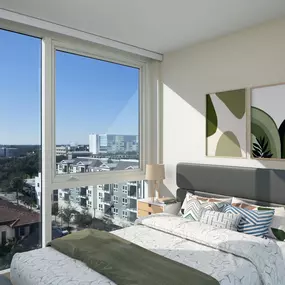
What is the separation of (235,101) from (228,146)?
0.55 metres

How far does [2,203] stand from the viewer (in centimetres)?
337

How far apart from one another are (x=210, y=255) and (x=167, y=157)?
87.7 inches

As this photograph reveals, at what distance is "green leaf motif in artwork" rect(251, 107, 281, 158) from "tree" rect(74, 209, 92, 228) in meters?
2.25

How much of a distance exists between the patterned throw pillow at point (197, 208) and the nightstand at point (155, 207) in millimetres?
557

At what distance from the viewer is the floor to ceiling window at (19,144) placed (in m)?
3.39

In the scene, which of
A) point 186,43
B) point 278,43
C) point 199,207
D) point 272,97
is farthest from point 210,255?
point 186,43

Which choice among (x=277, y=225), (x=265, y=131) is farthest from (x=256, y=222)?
(x=265, y=131)

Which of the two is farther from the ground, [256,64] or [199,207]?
[256,64]

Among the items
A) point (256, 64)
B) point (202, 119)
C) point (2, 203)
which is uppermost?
point (256, 64)

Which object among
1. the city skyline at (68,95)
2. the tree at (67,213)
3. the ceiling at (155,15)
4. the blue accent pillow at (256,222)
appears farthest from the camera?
the tree at (67,213)

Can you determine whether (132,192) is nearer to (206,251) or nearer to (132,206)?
(132,206)

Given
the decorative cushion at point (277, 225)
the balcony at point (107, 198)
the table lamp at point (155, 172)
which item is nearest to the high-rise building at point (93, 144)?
the balcony at point (107, 198)

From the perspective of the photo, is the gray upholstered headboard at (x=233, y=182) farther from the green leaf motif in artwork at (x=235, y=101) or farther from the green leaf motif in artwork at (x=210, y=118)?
the green leaf motif in artwork at (x=235, y=101)

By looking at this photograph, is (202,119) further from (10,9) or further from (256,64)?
(10,9)
